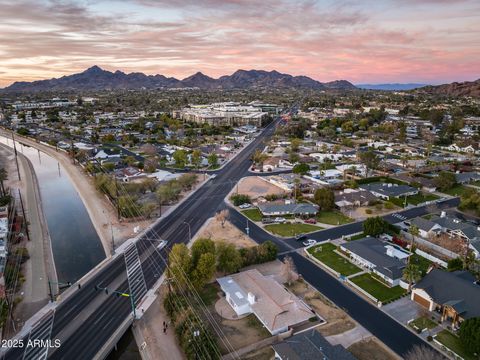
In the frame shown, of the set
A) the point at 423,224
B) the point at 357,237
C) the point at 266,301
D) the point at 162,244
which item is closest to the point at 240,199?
the point at 162,244

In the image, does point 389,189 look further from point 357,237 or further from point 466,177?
point 466,177

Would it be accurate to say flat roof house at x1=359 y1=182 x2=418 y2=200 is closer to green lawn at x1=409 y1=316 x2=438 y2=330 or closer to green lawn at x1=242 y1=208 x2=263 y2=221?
green lawn at x1=242 y1=208 x2=263 y2=221

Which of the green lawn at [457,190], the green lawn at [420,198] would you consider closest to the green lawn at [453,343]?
the green lawn at [420,198]

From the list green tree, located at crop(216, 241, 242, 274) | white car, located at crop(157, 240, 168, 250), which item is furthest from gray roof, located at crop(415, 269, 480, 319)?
white car, located at crop(157, 240, 168, 250)

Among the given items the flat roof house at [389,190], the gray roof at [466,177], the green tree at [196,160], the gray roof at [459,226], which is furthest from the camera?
the green tree at [196,160]

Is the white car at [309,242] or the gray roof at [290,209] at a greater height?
the gray roof at [290,209]

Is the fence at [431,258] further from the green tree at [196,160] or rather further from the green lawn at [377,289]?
the green tree at [196,160]
